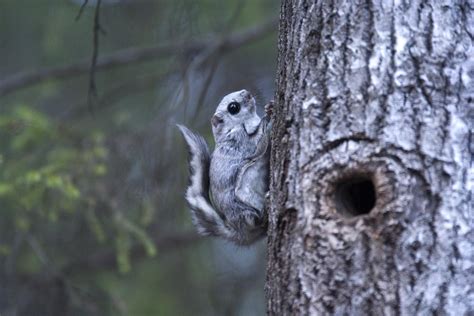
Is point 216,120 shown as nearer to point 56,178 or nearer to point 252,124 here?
point 252,124

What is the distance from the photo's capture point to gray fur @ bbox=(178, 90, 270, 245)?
3092 mm

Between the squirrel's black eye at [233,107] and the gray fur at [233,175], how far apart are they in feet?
0.05

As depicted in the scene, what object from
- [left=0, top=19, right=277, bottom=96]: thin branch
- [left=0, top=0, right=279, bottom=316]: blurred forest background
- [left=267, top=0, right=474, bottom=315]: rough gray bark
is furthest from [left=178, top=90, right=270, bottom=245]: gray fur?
[left=0, top=19, right=277, bottom=96]: thin branch

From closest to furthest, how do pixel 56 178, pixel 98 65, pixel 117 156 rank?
pixel 56 178, pixel 117 156, pixel 98 65

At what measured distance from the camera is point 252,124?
3.38 m

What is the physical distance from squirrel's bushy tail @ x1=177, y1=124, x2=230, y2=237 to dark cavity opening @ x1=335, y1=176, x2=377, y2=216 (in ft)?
2.82

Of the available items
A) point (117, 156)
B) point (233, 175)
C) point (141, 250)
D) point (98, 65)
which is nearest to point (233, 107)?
point (233, 175)

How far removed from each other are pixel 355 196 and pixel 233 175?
34.9 inches

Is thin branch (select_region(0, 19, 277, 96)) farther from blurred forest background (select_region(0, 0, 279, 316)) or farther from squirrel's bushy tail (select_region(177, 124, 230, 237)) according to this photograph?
squirrel's bushy tail (select_region(177, 124, 230, 237))

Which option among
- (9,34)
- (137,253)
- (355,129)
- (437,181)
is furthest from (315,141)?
(9,34)

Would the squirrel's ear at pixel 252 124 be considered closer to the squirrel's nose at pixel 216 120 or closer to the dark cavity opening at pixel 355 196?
the squirrel's nose at pixel 216 120

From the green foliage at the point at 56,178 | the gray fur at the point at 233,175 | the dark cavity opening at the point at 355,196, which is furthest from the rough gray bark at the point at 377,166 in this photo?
the green foliage at the point at 56,178

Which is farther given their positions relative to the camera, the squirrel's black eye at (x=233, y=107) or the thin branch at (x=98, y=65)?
the thin branch at (x=98, y=65)

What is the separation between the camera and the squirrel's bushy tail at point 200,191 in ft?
10.5
